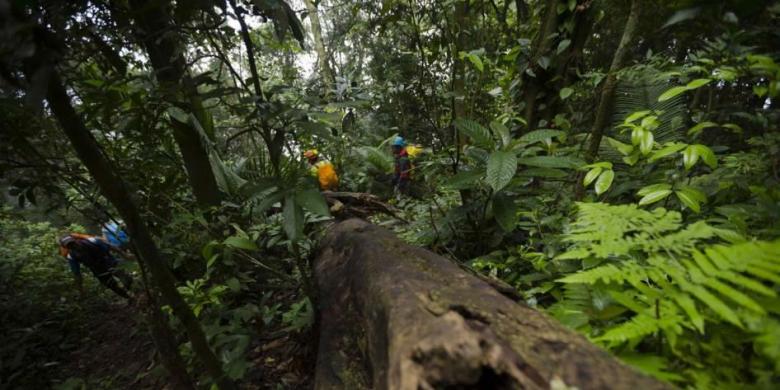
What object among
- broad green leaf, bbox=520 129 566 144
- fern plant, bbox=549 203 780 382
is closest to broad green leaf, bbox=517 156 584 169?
broad green leaf, bbox=520 129 566 144

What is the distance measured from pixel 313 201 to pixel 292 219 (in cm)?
13

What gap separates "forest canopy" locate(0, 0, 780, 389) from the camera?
105 cm

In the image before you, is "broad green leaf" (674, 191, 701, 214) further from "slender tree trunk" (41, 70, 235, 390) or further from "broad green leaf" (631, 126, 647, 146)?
"slender tree trunk" (41, 70, 235, 390)

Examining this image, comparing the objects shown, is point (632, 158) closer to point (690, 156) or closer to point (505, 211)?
point (690, 156)

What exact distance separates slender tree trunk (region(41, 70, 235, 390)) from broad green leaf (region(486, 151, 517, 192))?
5.32ft

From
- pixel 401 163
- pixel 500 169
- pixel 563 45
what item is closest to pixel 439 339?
pixel 500 169

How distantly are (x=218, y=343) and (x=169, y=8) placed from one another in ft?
6.22

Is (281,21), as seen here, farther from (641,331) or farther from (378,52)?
(378,52)

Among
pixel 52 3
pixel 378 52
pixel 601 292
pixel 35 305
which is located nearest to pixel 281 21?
pixel 52 3

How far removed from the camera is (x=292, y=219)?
65.2 inches

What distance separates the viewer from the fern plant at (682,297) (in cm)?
86

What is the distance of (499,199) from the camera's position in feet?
7.20

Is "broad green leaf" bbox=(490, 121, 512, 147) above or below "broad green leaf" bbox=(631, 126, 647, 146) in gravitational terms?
above

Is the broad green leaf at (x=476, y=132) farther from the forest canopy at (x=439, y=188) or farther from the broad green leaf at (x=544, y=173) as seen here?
the broad green leaf at (x=544, y=173)
